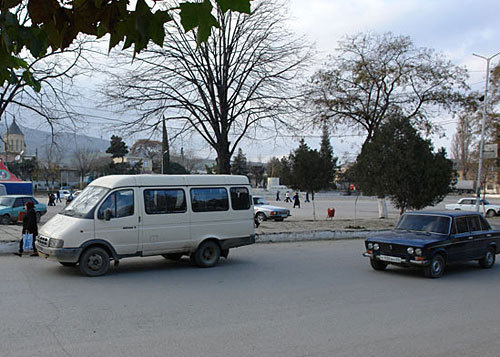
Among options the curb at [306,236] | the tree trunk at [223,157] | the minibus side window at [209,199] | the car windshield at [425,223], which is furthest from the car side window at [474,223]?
the tree trunk at [223,157]

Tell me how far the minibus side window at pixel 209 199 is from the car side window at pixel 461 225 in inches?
237

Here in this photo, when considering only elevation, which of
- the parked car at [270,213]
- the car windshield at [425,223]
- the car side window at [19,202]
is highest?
the car side window at [19,202]

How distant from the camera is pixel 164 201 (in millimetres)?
11852

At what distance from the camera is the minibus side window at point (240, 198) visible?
12969 millimetres

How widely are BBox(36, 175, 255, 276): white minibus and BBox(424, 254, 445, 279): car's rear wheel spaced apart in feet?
15.2

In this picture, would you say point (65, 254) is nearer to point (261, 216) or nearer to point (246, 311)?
point (246, 311)

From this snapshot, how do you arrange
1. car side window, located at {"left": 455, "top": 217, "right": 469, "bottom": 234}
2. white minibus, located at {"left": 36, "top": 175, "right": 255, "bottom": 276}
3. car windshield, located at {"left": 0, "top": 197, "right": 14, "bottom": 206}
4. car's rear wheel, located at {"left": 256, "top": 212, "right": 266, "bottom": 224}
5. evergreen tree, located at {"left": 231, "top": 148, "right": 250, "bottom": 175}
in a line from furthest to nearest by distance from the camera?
1. evergreen tree, located at {"left": 231, "top": 148, "right": 250, "bottom": 175}
2. car's rear wheel, located at {"left": 256, "top": 212, "right": 266, "bottom": 224}
3. car windshield, located at {"left": 0, "top": 197, "right": 14, "bottom": 206}
4. car side window, located at {"left": 455, "top": 217, "right": 469, "bottom": 234}
5. white minibus, located at {"left": 36, "top": 175, "right": 255, "bottom": 276}

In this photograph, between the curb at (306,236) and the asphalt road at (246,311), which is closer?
the asphalt road at (246,311)

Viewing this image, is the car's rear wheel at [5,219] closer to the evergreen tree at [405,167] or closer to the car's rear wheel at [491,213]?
the evergreen tree at [405,167]

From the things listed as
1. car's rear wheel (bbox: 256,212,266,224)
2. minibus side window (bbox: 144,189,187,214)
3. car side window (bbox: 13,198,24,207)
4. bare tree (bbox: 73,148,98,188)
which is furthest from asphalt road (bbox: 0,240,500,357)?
bare tree (bbox: 73,148,98,188)

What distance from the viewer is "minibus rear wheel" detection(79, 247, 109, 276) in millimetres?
10484

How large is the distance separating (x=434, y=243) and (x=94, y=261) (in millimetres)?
7916

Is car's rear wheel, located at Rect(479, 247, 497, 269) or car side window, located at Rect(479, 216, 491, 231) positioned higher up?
car side window, located at Rect(479, 216, 491, 231)

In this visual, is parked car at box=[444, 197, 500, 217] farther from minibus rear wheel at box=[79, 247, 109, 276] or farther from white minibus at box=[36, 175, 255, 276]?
minibus rear wheel at box=[79, 247, 109, 276]
